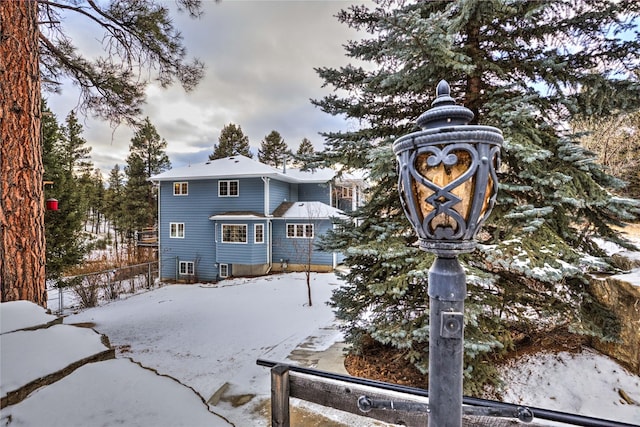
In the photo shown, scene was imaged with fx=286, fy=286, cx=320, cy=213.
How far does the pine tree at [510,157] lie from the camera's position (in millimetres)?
2895

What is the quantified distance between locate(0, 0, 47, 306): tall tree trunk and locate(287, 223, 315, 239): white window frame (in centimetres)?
1128

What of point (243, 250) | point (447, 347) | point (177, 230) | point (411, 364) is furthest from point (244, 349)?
point (177, 230)

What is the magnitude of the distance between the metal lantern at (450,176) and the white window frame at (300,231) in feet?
42.7

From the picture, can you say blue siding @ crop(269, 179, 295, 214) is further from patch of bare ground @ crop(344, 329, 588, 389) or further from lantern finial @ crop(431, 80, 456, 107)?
lantern finial @ crop(431, 80, 456, 107)

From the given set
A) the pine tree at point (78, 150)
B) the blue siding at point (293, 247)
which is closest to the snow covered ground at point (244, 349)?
the blue siding at point (293, 247)

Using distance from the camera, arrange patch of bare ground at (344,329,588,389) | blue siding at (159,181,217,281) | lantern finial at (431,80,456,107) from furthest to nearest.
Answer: blue siding at (159,181,217,281), patch of bare ground at (344,329,588,389), lantern finial at (431,80,456,107)

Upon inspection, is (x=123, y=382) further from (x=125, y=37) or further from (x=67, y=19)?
(x=67, y=19)

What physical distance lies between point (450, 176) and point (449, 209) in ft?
0.32

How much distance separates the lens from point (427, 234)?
88 centimetres

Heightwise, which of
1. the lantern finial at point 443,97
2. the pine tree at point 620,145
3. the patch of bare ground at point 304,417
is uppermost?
the pine tree at point 620,145

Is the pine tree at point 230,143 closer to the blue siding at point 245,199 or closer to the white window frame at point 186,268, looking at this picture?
the blue siding at point 245,199

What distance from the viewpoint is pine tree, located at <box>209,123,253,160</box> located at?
2620cm

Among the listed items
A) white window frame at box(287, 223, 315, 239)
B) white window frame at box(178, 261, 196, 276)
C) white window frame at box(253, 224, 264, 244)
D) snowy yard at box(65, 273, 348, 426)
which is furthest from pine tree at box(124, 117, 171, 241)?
white window frame at box(287, 223, 315, 239)

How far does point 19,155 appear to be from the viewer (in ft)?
9.09
